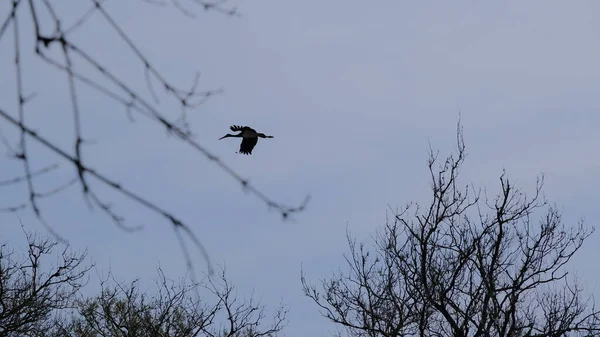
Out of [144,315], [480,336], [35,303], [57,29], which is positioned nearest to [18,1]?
[57,29]

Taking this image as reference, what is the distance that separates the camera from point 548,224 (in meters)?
16.4

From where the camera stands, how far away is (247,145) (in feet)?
30.0

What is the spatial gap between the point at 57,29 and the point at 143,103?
30 cm

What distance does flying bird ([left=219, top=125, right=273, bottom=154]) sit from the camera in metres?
8.91

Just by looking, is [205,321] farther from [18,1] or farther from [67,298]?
[18,1]

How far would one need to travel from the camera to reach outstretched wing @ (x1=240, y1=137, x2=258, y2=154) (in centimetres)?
891

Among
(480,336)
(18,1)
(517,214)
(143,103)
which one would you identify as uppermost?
(517,214)

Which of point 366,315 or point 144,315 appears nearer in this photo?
point 366,315

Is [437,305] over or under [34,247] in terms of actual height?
under

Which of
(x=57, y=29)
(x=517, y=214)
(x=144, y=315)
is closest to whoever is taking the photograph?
(x=57, y=29)

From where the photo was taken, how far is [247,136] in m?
8.93

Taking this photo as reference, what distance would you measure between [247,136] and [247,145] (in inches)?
9.5

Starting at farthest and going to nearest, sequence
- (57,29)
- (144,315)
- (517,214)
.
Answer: (144,315), (517,214), (57,29)

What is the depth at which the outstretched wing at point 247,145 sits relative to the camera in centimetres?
891
